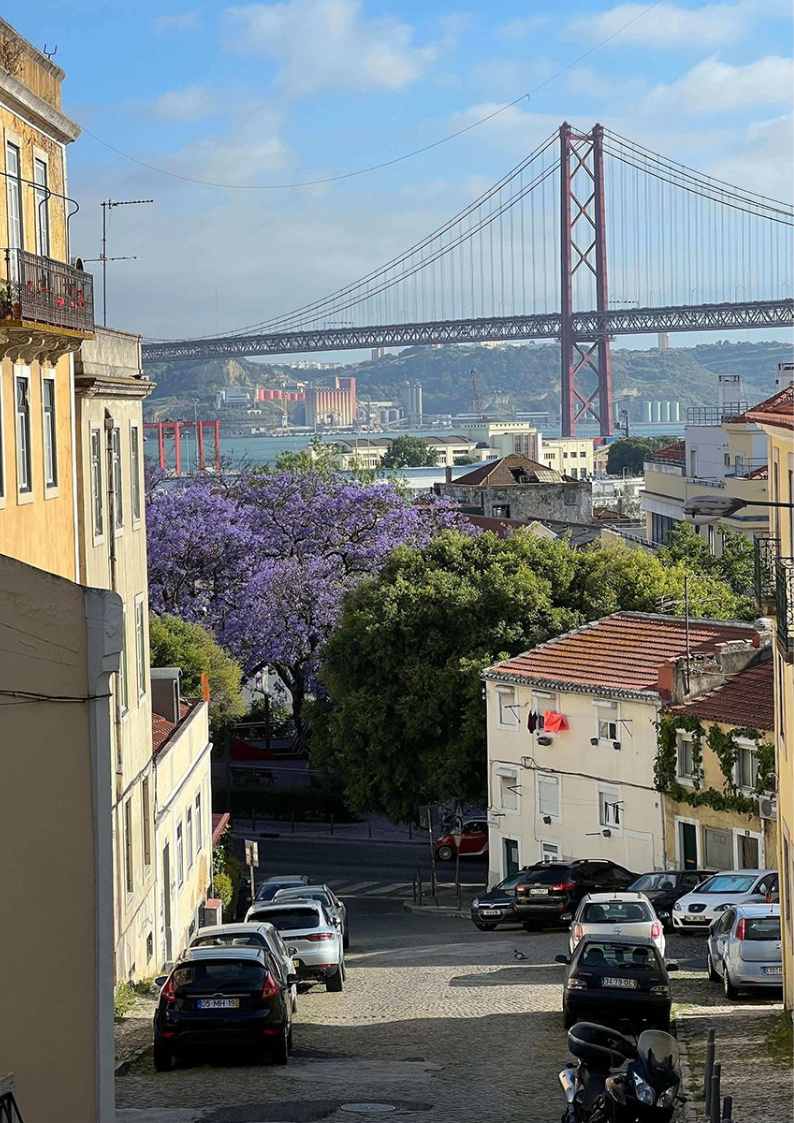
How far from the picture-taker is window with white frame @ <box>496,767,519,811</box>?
1716 inches

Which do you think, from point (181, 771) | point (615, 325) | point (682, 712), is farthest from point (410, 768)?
point (615, 325)

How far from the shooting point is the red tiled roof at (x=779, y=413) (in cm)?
1739

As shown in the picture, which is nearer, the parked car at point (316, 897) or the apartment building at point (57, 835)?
the apartment building at point (57, 835)

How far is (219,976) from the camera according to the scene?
Answer: 17.6m

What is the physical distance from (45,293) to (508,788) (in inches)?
931

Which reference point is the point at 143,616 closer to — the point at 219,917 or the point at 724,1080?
the point at 219,917

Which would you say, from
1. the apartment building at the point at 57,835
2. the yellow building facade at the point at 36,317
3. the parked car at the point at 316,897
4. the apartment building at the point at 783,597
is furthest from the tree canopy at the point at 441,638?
the apartment building at the point at 57,835

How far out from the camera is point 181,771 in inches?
1334

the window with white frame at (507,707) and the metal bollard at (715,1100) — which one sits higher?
the metal bollard at (715,1100)

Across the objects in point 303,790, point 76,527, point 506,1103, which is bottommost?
point 303,790

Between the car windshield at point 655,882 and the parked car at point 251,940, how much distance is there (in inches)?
508

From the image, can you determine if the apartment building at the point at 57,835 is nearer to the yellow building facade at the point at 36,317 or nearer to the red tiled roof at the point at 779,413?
the red tiled roof at the point at 779,413

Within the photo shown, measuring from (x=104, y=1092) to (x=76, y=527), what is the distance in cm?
1340

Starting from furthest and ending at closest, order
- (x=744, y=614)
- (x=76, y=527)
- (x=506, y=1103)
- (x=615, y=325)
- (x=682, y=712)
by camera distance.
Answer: (x=615, y=325), (x=744, y=614), (x=682, y=712), (x=76, y=527), (x=506, y=1103)
